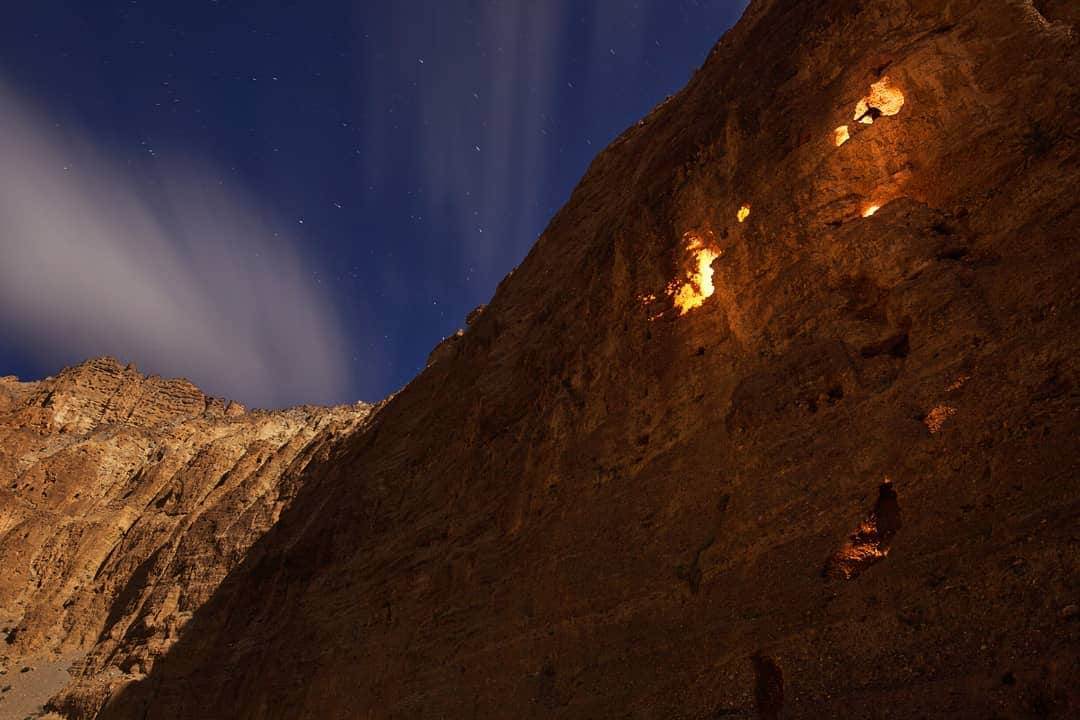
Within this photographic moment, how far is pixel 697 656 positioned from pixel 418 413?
62.3ft

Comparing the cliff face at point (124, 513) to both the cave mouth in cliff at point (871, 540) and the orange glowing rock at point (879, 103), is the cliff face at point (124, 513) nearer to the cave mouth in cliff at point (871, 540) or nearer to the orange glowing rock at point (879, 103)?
the cave mouth in cliff at point (871, 540)

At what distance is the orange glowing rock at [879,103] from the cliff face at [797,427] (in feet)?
0.18

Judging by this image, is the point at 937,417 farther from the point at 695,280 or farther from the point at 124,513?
the point at 124,513

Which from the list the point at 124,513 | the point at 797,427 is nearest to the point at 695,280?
the point at 797,427

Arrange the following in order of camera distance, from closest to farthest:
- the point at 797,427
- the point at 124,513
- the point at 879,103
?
the point at 797,427 → the point at 879,103 → the point at 124,513

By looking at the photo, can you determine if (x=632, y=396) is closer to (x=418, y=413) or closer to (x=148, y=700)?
(x=418, y=413)

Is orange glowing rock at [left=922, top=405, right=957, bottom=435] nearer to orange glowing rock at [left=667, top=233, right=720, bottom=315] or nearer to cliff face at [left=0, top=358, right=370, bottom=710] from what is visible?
orange glowing rock at [left=667, top=233, right=720, bottom=315]

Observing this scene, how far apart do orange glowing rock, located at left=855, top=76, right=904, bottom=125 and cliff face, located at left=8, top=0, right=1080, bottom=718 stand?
0.06 metres

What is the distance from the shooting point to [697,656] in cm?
1009

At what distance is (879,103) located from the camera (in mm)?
11953

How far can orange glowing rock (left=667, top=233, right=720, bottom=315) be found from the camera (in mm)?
14203

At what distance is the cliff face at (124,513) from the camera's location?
40781 mm

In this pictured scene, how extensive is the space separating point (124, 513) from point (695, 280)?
55625mm

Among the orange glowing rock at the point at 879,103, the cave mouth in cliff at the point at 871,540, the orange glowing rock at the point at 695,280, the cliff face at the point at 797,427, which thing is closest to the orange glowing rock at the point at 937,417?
the cliff face at the point at 797,427
